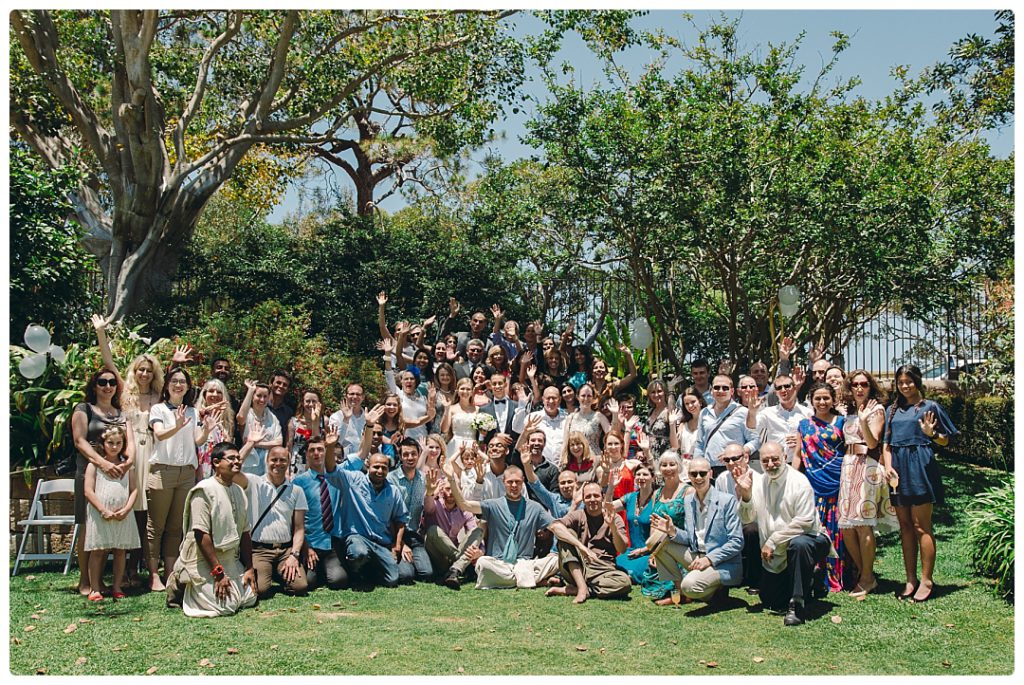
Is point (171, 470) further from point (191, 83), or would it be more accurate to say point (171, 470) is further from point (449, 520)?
point (191, 83)

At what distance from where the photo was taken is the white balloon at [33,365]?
8.77 meters

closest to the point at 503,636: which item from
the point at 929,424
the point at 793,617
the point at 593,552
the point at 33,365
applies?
the point at 593,552

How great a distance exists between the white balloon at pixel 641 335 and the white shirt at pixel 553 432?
4.54 m

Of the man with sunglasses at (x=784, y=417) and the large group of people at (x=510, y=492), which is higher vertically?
the man with sunglasses at (x=784, y=417)

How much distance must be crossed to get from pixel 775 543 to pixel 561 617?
1569 mm

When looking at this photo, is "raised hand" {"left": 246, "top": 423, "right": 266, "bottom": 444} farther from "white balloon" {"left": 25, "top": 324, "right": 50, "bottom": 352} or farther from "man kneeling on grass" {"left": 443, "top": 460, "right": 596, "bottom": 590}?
"white balloon" {"left": 25, "top": 324, "right": 50, "bottom": 352}

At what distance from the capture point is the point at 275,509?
290 inches

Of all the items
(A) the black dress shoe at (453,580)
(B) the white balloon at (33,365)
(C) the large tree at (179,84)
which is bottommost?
(A) the black dress shoe at (453,580)

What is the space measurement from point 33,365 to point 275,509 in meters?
3.20

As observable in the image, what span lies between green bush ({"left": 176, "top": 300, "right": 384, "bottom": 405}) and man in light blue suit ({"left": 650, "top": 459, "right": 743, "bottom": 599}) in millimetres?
6392

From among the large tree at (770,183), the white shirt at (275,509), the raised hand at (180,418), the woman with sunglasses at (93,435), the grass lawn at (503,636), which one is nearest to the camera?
the grass lawn at (503,636)

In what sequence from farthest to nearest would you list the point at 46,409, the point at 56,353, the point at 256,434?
the point at 56,353, the point at 46,409, the point at 256,434

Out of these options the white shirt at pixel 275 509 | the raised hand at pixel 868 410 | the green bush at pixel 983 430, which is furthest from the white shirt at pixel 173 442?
the green bush at pixel 983 430

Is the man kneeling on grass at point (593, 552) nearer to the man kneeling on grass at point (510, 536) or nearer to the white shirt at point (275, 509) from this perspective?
the man kneeling on grass at point (510, 536)
